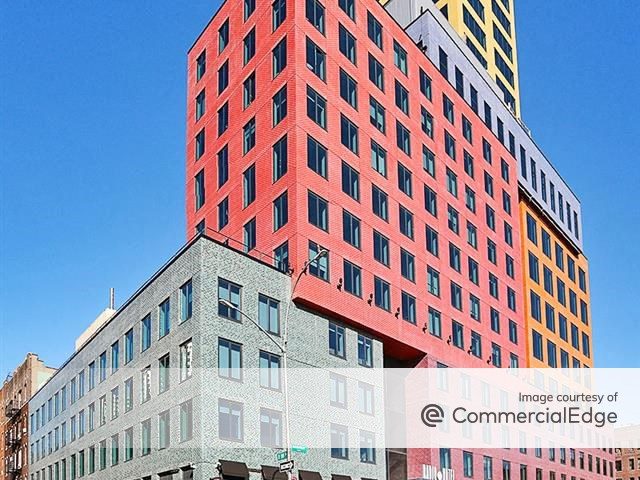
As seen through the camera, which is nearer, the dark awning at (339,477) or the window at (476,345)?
the dark awning at (339,477)

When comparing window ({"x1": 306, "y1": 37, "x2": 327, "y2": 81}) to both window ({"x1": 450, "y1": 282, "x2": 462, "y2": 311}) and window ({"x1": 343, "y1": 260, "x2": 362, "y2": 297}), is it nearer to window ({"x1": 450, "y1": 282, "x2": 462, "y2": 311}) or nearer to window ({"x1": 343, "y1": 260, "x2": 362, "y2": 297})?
window ({"x1": 343, "y1": 260, "x2": 362, "y2": 297})

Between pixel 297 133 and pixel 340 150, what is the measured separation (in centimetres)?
415

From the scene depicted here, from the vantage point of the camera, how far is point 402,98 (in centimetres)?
6356

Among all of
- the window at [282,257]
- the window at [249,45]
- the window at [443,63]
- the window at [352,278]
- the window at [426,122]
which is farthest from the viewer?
the window at [443,63]

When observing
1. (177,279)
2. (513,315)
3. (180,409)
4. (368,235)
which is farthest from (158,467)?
(513,315)

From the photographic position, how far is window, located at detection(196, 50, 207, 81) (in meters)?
66.1

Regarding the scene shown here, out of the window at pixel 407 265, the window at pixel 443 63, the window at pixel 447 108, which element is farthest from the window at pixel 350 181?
the window at pixel 443 63

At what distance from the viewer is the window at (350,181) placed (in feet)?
181

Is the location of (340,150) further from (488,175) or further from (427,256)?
(488,175)

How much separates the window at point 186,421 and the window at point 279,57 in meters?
20.4

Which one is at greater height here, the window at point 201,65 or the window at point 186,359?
the window at point 201,65

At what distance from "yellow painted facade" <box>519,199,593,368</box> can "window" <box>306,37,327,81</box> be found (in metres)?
33.2

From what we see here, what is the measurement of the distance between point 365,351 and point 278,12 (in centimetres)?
2046

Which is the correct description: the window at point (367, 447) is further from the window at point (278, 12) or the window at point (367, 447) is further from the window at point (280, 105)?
the window at point (278, 12)
